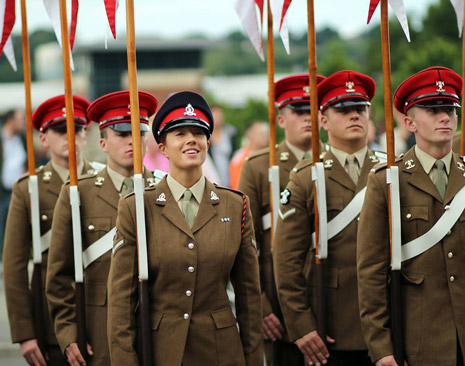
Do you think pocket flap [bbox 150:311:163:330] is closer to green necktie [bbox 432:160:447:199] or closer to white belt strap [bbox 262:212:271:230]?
green necktie [bbox 432:160:447:199]

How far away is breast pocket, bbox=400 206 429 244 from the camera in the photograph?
5195 millimetres

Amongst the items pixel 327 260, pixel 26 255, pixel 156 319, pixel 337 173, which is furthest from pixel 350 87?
pixel 26 255

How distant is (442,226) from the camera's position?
16.9 feet

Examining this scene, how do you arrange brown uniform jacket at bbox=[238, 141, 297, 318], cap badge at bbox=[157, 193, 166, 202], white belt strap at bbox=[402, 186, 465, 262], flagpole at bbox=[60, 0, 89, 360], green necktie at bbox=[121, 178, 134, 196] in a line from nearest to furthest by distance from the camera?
1. cap badge at bbox=[157, 193, 166, 202]
2. white belt strap at bbox=[402, 186, 465, 262]
3. flagpole at bbox=[60, 0, 89, 360]
4. green necktie at bbox=[121, 178, 134, 196]
5. brown uniform jacket at bbox=[238, 141, 297, 318]

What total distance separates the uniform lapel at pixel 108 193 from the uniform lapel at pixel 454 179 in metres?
1.89

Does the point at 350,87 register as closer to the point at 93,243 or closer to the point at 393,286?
the point at 393,286

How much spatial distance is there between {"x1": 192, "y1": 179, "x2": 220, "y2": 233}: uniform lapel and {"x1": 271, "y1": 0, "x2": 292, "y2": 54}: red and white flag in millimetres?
1424

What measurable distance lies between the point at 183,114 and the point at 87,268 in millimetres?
1336

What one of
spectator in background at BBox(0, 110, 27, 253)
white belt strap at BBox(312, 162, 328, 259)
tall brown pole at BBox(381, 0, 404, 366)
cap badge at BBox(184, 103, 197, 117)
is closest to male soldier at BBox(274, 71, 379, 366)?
white belt strap at BBox(312, 162, 328, 259)

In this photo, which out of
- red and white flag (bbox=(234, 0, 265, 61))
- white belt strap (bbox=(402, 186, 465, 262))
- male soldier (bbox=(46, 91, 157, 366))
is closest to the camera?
white belt strap (bbox=(402, 186, 465, 262))

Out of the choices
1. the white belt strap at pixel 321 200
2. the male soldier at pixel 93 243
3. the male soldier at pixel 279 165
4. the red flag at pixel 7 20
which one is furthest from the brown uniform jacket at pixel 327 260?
the red flag at pixel 7 20

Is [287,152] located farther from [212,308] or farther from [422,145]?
[212,308]

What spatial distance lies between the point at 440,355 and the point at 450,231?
2.04ft

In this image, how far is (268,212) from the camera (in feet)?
22.8
